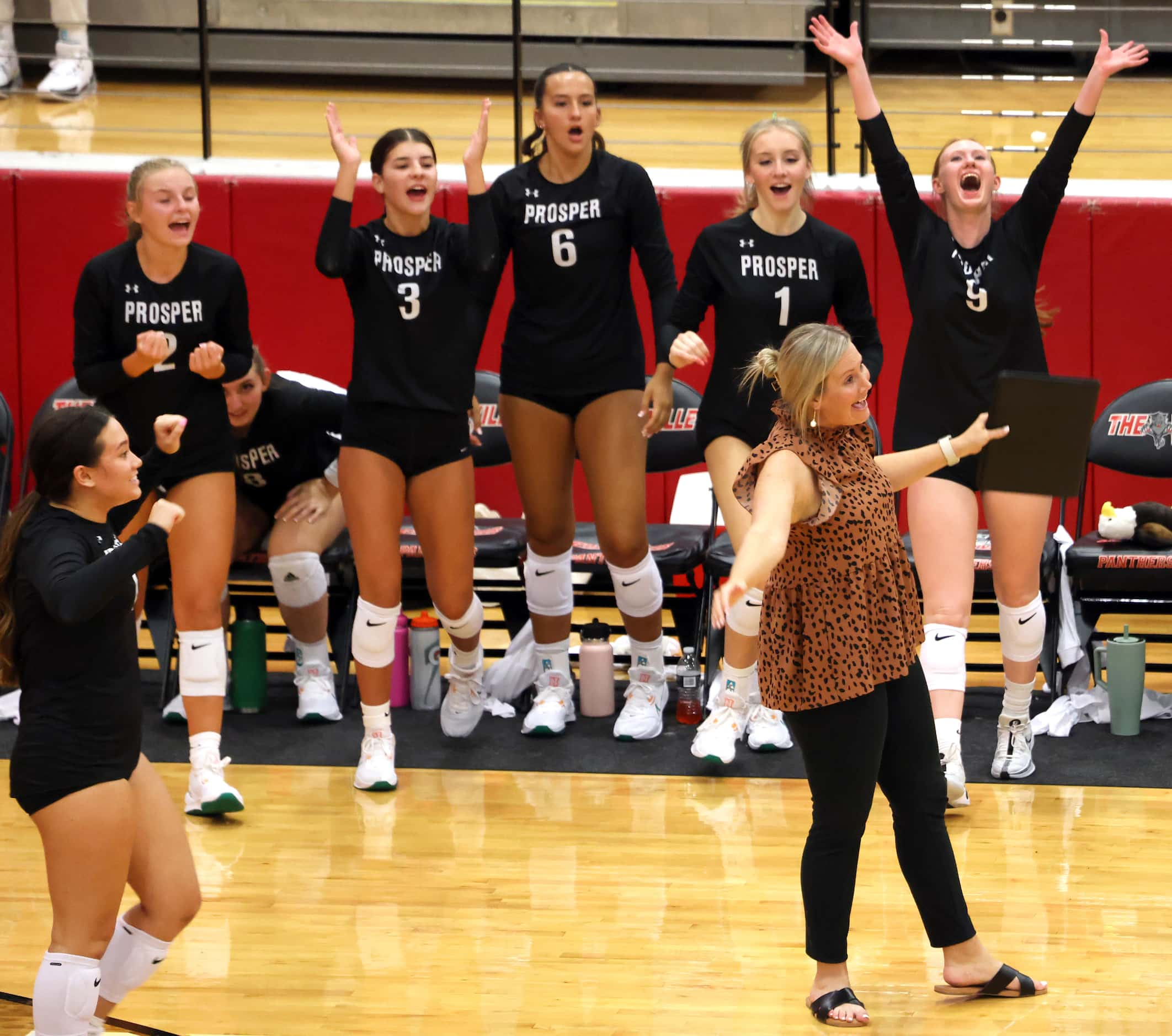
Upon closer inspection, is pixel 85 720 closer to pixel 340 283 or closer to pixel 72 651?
pixel 72 651

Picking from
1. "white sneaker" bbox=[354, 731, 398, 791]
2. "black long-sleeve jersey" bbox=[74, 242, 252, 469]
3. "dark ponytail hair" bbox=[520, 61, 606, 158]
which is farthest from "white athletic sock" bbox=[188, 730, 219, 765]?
"dark ponytail hair" bbox=[520, 61, 606, 158]

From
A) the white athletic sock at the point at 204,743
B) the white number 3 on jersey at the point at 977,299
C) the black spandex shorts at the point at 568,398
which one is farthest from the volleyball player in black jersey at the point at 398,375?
the white number 3 on jersey at the point at 977,299

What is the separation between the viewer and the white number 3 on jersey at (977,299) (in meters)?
4.46

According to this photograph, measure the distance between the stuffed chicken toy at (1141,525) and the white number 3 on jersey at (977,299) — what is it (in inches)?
51.2

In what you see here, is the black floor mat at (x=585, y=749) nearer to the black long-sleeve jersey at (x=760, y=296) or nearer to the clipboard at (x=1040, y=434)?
the black long-sleeve jersey at (x=760, y=296)

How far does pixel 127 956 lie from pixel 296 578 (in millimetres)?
2499

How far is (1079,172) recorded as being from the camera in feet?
24.4

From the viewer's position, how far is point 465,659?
206 inches

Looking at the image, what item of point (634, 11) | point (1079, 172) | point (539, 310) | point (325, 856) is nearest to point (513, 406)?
point (539, 310)

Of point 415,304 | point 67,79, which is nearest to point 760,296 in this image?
point 415,304

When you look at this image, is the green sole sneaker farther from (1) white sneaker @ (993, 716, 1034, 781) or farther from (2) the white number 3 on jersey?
(2) the white number 3 on jersey

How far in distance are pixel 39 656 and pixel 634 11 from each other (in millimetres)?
7013

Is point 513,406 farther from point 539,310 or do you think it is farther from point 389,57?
point 389,57

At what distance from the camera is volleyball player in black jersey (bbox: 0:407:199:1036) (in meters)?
2.80
